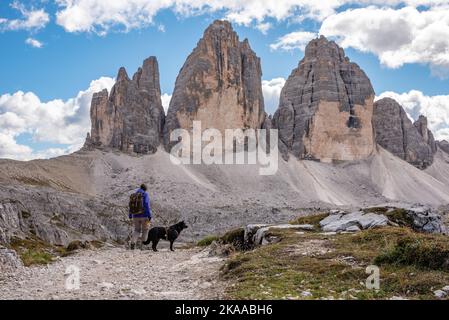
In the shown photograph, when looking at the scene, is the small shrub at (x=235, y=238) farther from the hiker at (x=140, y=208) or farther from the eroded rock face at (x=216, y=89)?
the eroded rock face at (x=216, y=89)

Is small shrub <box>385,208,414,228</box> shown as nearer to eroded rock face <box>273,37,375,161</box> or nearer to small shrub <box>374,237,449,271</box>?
small shrub <box>374,237,449,271</box>

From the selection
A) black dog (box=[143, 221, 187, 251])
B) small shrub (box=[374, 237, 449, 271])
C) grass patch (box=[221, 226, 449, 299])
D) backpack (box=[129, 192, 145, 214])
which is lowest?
black dog (box=[143, 221, 187, 251])

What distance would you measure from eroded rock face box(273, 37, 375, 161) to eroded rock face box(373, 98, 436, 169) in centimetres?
1786

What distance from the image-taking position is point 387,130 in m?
178

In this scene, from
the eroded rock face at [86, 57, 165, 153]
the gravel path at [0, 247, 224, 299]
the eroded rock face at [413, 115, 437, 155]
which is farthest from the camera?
the eroded rock face at [413, 115, 437, 155]

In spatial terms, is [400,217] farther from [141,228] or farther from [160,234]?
[141,228]

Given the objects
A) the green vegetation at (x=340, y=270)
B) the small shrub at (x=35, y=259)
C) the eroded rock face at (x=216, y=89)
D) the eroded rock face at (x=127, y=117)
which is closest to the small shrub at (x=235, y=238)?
the green vegetation at (x=340, y=270)

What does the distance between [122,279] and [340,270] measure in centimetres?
585

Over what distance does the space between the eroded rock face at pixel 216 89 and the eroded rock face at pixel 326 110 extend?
44.7 feet

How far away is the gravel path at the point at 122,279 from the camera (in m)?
10.0

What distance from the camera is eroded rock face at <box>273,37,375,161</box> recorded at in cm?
15538

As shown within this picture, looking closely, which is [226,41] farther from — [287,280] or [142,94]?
[287,280]

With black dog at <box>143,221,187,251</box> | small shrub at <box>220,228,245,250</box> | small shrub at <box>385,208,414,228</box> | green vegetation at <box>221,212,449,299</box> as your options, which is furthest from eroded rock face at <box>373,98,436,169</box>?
green vegetation at <box>221,212,449,299</box>

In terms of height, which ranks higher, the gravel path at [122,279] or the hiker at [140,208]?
the hiker at [140,208]
